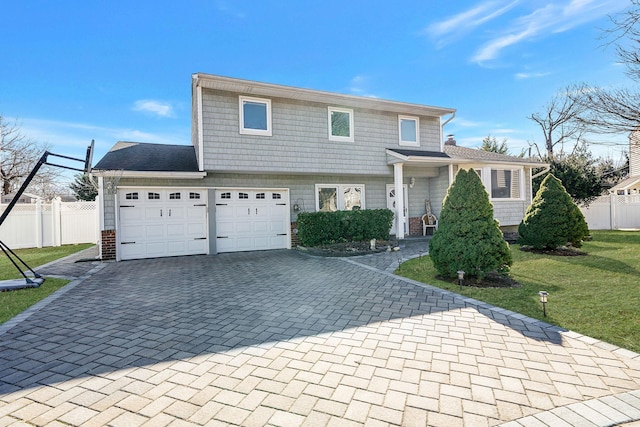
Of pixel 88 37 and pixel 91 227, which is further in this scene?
pixel 91 227

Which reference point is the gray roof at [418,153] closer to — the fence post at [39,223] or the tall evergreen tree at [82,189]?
the fence post at [39,223]

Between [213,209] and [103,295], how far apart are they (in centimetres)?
538

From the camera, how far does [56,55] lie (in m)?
11.9

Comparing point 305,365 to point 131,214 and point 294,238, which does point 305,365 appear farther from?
point 131,214

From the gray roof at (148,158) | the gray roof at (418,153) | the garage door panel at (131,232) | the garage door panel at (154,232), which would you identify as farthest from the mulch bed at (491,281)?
the garage door panel at (131,232)

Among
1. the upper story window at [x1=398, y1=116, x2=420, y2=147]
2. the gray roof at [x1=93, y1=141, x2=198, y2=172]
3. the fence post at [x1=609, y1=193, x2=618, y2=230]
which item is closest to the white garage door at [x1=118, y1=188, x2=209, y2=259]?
the gray roof at [x1=93, y1=141, x2=198, y2=172]

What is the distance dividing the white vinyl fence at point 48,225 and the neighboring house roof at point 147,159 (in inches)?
146

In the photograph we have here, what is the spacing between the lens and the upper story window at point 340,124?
11.8 metres

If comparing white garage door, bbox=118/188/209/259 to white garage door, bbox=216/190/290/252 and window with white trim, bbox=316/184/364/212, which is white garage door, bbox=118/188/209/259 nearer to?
white garage door, bbox=216/190/290/252

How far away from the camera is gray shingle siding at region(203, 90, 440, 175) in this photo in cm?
998

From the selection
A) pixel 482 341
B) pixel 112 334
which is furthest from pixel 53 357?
pixel 482 341

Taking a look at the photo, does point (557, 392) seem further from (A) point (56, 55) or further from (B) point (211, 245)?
(A) point (56, 55)

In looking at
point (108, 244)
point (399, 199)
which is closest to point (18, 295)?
point (108, 244)

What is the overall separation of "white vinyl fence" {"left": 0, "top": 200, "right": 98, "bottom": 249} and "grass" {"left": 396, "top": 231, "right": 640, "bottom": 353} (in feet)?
48.9
